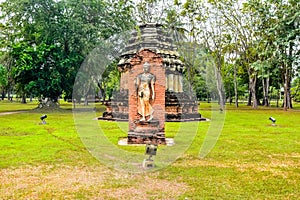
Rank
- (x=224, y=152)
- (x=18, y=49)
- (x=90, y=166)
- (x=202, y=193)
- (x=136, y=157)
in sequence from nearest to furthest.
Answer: (x=202, y=193), (x=90, y=166), (x=136, y=157), (x=224, y=152), (x=18, y=49)

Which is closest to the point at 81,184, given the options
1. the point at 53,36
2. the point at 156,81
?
the point at 156,81

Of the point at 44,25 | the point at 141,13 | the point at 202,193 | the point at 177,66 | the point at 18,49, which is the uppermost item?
Answer: the point at 141,13

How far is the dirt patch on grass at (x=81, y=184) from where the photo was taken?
6594 millimetres

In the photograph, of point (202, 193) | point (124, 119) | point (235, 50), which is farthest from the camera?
point (235, 50)

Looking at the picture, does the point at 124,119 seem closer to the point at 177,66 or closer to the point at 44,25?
the point at 177,66

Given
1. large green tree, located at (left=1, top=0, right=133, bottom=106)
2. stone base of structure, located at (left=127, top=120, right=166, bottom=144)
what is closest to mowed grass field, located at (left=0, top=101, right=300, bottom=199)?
stone base of structure, located at (left=127, top=120, right=166, bottom=144)

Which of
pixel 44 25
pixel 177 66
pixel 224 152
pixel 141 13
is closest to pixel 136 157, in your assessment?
pixel 224 152

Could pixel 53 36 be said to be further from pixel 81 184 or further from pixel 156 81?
pixel 81 184

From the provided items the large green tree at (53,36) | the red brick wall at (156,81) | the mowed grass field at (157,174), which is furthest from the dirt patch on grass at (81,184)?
the large green tree at (53,36)

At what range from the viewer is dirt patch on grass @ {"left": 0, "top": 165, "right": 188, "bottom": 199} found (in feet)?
21.6

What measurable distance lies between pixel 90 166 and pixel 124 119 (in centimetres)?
1402

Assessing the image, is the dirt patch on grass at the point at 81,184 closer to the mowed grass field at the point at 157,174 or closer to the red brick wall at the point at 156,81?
the mowed grass field at the point at 157,174

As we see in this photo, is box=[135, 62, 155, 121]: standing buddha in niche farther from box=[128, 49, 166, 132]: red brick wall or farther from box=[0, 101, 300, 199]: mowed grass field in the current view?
box=[0, 101, 300, 199]: mowed grass field

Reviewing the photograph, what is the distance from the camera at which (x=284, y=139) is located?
45.9 feet
